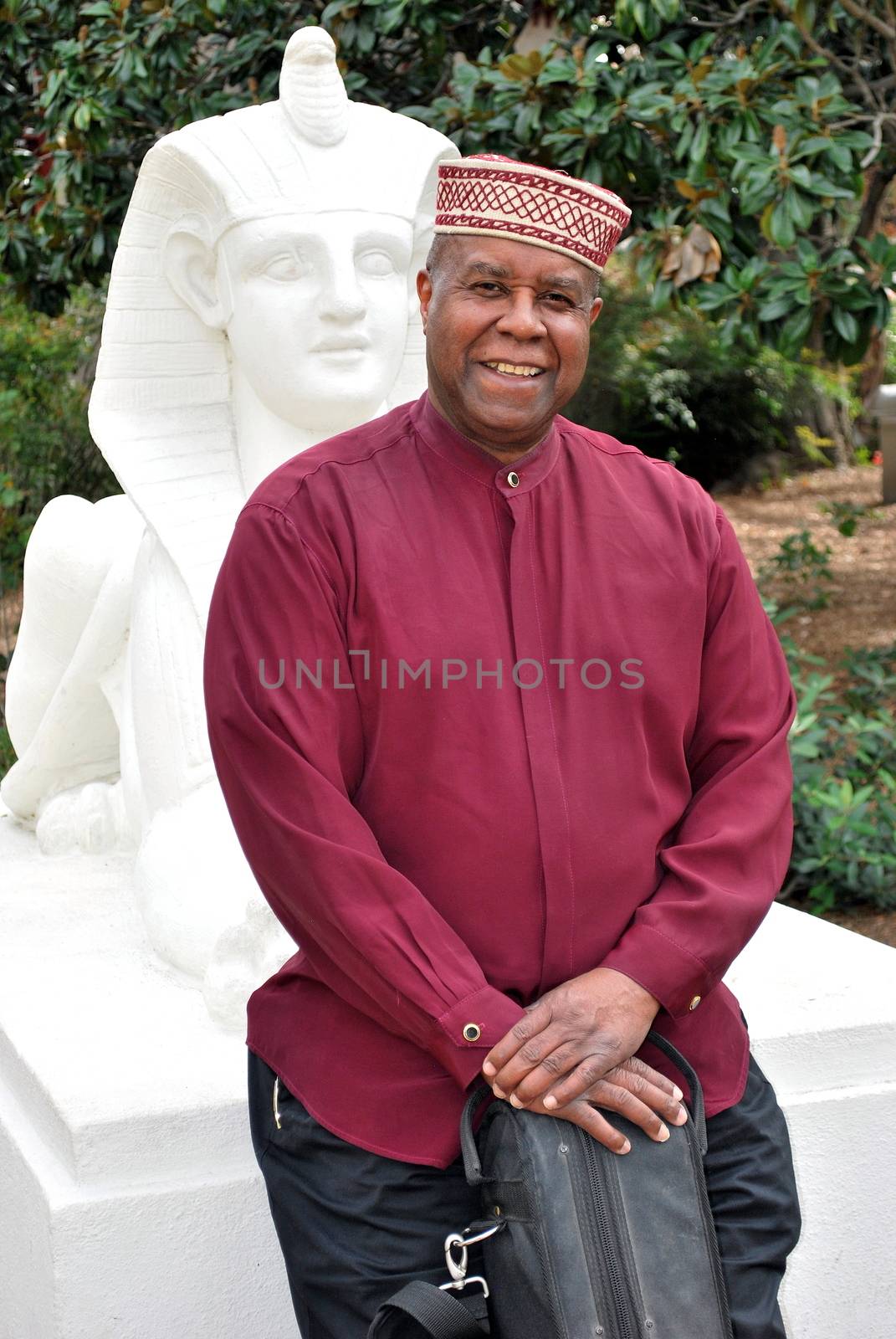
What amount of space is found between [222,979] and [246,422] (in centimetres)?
104

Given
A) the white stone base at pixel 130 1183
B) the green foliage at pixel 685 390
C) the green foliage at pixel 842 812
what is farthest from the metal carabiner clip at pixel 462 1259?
the green foliage at pixel 685 390

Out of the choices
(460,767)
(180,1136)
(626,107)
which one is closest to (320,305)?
(460,767)

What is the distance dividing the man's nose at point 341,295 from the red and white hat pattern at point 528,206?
936 mm

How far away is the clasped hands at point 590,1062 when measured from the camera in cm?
166

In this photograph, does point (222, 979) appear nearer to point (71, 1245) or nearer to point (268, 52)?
point (71, 1245)

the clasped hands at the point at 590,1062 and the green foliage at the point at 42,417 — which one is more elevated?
the clasped hands at the point at 590,1062

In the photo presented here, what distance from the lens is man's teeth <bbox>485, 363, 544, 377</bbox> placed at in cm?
179

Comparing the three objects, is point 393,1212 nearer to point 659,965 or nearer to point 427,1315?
point 427,1315

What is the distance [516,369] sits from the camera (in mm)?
1796

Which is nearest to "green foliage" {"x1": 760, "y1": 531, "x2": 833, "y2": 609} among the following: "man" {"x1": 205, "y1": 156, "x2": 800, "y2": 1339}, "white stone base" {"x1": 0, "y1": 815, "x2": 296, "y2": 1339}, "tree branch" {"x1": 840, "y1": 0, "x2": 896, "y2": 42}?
"tree branch" {"x1": 840, "y1": 0, "x2": 896, "y2": 42}

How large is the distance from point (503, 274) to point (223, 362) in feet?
4.49

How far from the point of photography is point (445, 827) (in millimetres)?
1772

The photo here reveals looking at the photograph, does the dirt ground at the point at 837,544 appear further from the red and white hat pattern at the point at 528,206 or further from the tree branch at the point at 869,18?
the red and white hat pattern at the point at 528,206

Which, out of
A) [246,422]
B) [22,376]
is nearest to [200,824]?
[246,422]
